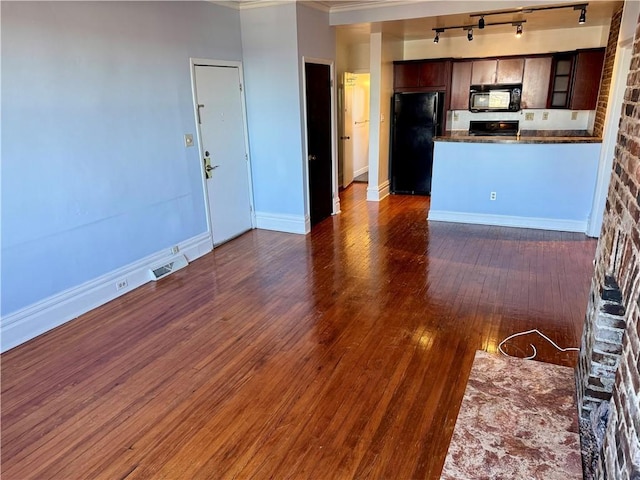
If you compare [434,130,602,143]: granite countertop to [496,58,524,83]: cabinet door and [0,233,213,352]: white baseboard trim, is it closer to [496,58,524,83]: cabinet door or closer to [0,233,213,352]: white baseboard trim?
[496,58,524,83]: cabinet door

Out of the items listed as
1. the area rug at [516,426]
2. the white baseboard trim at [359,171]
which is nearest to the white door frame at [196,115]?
the area rug at [516,426]

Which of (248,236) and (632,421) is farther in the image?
(248,236)

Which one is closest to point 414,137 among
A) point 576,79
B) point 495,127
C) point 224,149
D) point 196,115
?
point 495,127

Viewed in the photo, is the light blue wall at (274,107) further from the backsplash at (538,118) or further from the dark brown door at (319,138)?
the backsplash at (538,118)

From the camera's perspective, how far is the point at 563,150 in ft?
16.2

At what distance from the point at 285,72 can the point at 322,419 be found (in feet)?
12.8

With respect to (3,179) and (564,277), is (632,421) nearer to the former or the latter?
(564,277)

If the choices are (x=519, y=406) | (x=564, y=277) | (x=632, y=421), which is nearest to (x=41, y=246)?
(x=519, y=406)

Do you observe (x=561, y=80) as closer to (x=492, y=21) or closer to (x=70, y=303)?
(x=492, y=21)

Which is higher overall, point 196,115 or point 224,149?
point 196,115

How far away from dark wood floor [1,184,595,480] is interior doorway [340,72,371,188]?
12.0 ft

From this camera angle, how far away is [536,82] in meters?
6.34

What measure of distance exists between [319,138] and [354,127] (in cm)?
294

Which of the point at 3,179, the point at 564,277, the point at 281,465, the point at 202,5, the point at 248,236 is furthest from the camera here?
the point at 248,236
